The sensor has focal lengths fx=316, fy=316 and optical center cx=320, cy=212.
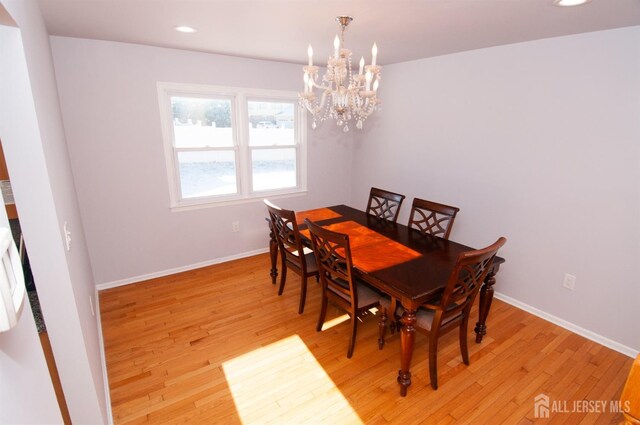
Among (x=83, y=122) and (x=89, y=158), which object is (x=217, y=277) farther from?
(x=83, y=122)

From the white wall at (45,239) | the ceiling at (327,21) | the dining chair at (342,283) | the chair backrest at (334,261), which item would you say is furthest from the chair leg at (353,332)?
the ceiling at (327,21)

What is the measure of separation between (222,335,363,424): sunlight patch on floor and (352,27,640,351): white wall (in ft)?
7.06

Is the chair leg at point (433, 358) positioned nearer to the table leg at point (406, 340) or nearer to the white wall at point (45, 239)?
the table leg at point (406, 340)

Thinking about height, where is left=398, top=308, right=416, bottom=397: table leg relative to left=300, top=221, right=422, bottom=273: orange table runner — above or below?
below

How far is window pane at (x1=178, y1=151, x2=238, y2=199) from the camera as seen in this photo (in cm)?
360

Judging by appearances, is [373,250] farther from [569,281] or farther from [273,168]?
[273,168]

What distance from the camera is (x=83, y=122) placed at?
2.94 m

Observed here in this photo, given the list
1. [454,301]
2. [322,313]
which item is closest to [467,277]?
[454,301]

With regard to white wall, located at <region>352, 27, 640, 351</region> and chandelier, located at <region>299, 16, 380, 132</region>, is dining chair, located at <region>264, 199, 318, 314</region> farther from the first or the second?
white wall, located at <region>352, 27, 640, 351</region>

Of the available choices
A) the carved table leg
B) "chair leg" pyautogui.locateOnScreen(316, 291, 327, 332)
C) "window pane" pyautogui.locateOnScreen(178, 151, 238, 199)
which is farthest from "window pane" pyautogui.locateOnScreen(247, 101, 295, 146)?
"chair leg" pyautogui.locateOnScreen(316, 291, 327, 332)

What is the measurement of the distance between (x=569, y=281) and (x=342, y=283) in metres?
2.02

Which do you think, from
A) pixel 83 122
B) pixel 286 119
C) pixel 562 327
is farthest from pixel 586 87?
pixel 83 122

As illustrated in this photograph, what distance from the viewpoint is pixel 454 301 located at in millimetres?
1979

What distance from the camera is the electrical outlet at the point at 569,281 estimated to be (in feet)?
8.90
